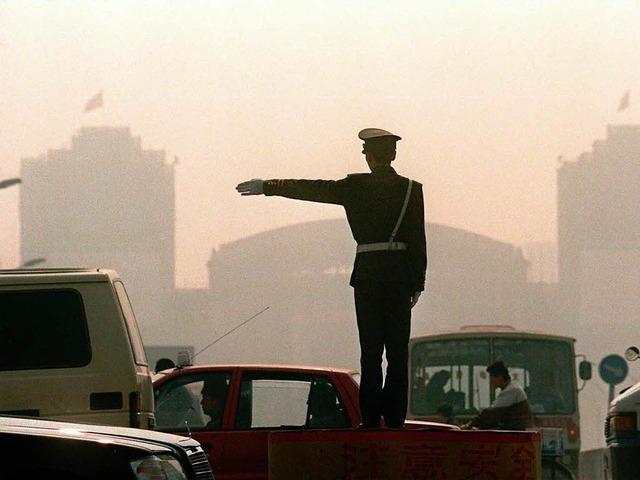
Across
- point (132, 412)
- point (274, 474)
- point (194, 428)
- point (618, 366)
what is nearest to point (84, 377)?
point (132, 412)

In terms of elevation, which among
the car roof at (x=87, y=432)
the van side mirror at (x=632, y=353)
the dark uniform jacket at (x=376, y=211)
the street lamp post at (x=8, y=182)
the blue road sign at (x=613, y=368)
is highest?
the street lamp post at (x=8, y=182)

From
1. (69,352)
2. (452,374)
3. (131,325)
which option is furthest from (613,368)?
(69,352)

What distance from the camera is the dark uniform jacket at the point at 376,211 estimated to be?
421 inches

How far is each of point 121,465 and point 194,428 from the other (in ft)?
23.0

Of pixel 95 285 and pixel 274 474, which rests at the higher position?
pixel 95 285

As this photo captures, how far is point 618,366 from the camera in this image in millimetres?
39625

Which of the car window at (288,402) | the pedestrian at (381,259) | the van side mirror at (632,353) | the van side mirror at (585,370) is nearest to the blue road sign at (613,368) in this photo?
the van side mirror at (585,370)

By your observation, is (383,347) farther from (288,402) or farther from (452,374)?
(452,374)

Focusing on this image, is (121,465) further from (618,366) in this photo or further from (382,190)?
(618,366)

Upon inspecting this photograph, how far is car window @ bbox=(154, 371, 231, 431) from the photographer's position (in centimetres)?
1563

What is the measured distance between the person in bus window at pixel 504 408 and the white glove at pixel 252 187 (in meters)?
10.6

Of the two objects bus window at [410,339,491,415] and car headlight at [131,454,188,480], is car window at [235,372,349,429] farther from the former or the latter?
bus window at [410,339,491,415]

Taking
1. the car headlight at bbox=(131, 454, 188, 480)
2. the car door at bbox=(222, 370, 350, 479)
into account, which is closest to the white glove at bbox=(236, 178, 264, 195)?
the car headlight at bbox=(131, 454, 188, 480)

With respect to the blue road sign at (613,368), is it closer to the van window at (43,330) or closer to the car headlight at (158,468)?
the van window at (43,330)
